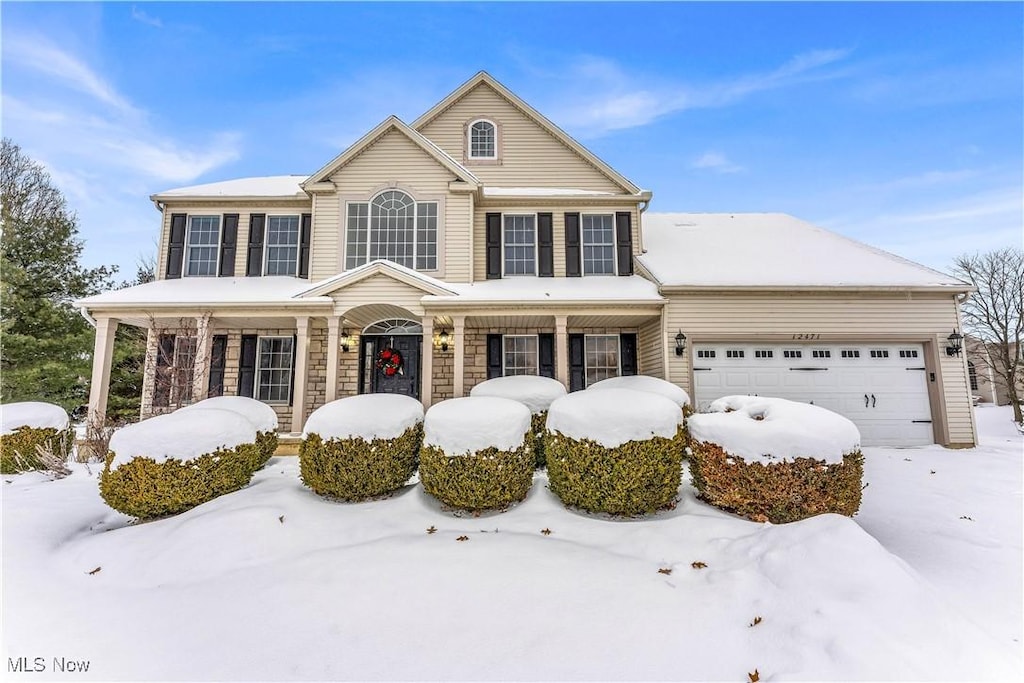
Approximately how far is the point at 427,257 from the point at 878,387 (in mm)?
10640

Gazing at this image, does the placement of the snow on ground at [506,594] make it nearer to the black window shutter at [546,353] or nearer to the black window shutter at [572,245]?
the black window shutter at [546,353]

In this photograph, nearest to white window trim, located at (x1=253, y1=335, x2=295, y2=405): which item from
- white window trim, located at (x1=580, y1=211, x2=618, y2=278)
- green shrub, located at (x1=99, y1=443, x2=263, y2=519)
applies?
green shrub, located at (x1=99, y1=443, x2=263, y2=519)

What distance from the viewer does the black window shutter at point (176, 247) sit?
36.2 feet

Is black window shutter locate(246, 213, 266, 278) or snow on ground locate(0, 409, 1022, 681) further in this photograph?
black window shutter locate(246, 213, 266, 278)

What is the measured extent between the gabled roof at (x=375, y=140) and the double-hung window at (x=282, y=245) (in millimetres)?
1353

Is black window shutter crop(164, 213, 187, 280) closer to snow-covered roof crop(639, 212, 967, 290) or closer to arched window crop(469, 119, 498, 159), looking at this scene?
arched window crop(469, 119, 498, 159)

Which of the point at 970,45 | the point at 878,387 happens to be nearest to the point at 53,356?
the point at 878,387

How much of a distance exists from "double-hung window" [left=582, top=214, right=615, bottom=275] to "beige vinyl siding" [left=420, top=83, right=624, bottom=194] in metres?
1.19

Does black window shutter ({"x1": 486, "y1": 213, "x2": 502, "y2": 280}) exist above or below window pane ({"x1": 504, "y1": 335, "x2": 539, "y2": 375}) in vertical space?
above

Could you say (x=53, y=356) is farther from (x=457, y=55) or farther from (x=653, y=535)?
(x=653, y=535)

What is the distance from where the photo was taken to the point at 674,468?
15.6 ft

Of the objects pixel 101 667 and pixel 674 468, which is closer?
pixel 101 667

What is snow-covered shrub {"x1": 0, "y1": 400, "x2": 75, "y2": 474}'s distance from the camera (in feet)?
24.2

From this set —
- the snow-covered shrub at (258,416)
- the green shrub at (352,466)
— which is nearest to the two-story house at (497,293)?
the snow-covered shrub at (258,416)
